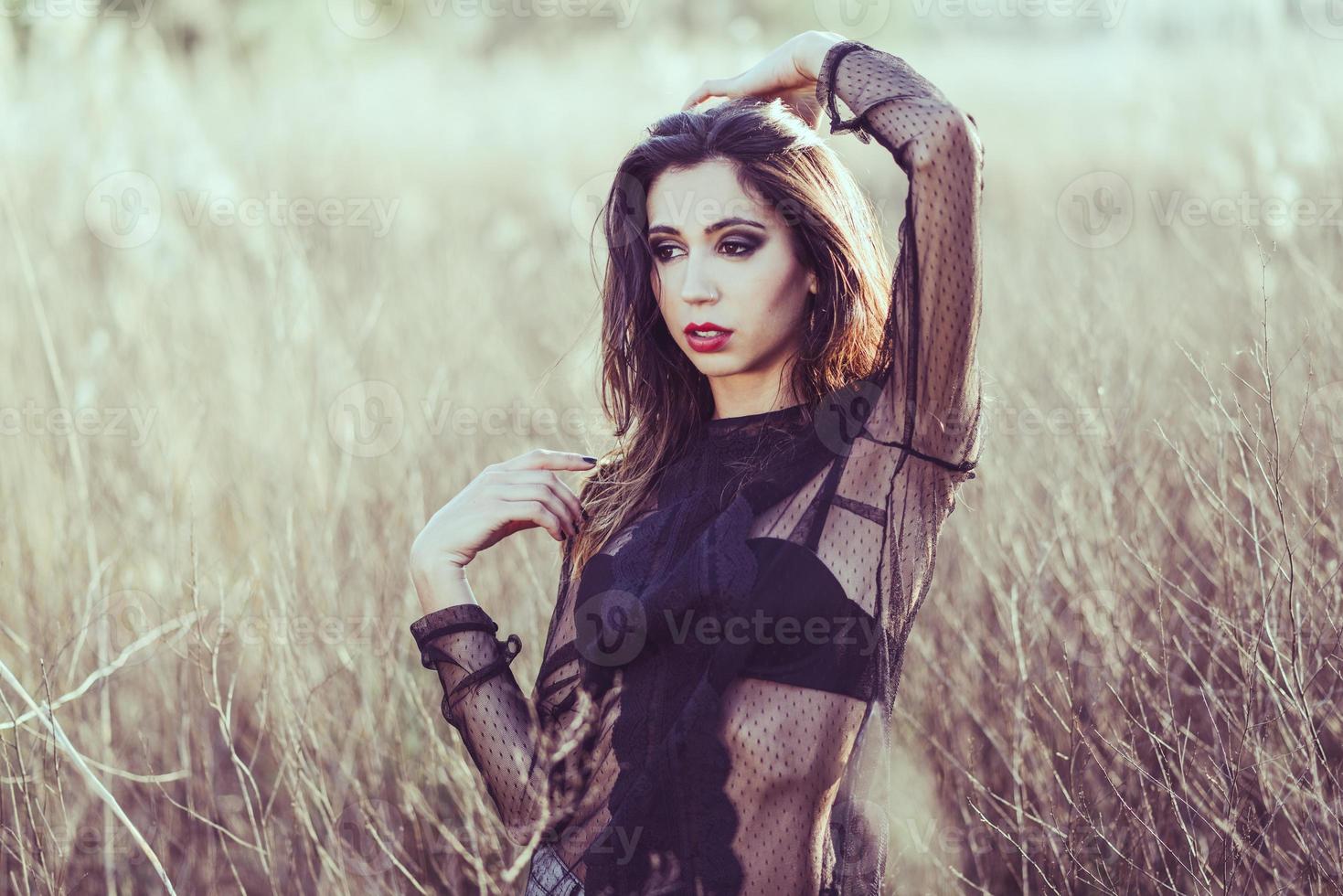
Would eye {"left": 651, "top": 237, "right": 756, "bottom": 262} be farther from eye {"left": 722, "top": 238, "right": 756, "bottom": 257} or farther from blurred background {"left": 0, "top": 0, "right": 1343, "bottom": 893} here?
blurred background {"left": 0, "top": 0, "right": 1343, "bottom": 893}

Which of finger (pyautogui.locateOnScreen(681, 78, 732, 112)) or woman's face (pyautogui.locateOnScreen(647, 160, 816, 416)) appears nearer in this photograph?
woman's face (pyautogui.locateOnScreen(647, 160, 816, 416))

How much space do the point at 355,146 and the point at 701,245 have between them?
4678mm

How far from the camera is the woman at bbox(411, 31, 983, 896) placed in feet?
5.25

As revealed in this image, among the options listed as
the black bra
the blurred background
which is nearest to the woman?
the black bra

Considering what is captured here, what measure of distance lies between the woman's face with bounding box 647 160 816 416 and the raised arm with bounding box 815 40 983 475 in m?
0.18

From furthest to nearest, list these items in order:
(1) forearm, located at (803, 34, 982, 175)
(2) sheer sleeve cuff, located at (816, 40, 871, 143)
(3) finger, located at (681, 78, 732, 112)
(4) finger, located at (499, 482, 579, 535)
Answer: (3) finger, located at (681, 78, 732, 112), (4) finger, located at (499, 482, 579, 535), (2) sheer sleeve cuff, located at (816, 40, 871, 143), (1) forearm, located at (803, 34, 982, 175)

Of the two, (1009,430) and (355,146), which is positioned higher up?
(355,146)

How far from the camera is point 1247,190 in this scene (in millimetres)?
4660

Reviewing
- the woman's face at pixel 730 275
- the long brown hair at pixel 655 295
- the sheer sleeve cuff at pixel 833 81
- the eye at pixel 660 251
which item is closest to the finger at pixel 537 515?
the long brown hair at pixel 655 295

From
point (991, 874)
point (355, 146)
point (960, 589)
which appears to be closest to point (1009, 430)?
point (960, 589)

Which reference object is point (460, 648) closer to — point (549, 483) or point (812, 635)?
point (549, 483)

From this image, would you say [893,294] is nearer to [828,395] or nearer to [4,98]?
[828,395]

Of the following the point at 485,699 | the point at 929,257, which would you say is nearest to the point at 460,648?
the point at 485,699

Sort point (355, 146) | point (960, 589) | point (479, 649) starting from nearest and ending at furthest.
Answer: point (479, 649) < point (960, 589) < point (355, 146)
